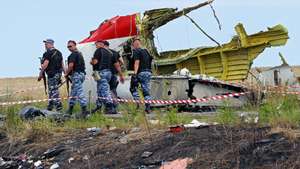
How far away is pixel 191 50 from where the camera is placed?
70.0 ft

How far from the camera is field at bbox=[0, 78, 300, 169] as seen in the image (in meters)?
9.12

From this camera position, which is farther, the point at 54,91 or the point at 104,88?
the point at 54,91

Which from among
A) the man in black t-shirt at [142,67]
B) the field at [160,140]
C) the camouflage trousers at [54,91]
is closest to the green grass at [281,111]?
the field at [160,140]

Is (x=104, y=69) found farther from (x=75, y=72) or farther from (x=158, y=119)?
(x=158, y=119)

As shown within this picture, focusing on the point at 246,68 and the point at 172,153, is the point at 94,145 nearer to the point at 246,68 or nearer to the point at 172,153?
the point at 172,153

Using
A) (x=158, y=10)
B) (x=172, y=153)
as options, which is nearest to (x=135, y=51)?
(x=158, y=10)

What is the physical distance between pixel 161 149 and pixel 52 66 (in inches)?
339

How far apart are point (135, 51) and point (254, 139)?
814cm

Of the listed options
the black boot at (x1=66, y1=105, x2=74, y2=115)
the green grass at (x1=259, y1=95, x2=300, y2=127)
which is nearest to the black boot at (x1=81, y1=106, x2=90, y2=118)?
the black boot at (x1=66, y1=105, x2=74, y2=115)

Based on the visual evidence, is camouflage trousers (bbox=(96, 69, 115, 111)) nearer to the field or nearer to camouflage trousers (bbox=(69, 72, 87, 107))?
camouflage trousers (bbox=(69, 72, 87, 107))

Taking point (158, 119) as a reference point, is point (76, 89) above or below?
above

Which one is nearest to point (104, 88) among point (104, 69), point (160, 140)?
point (104, 69)

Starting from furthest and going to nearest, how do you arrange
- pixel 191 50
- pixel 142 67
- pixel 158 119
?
1. pixel 191 50
2. pixel 142 67
3. pixel 158 119

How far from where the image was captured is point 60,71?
18562 mm
